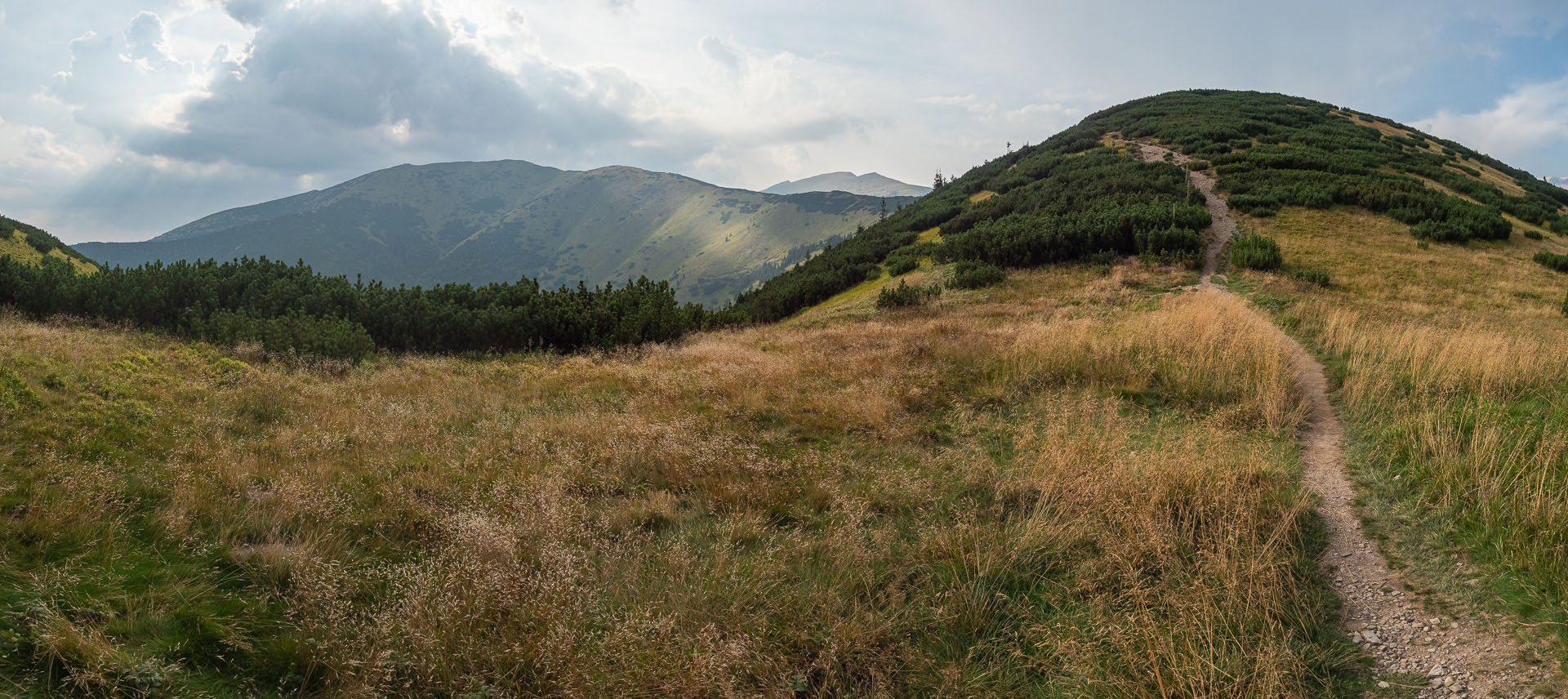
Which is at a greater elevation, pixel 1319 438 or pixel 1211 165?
pixel 1211 165

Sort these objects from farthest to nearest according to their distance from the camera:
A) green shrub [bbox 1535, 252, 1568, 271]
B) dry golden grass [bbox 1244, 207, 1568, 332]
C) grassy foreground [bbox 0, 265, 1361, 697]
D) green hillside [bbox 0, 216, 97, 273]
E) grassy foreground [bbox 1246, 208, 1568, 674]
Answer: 1. green shrub [bbox 1535, 252, 1568, 271]
2. green hillside [bbox 0, 216, 97, 273]
3. dry golden grass [bbox 1244, 207, 1568, 332]
4. grassy foreground [bbox 1246, 208, 1568, 674]
5. grassy foreground [bbox 0, 265, 1361, 697]

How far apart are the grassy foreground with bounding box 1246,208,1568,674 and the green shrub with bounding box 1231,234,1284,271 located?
7303mm

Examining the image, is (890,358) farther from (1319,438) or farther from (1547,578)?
(1547,578)

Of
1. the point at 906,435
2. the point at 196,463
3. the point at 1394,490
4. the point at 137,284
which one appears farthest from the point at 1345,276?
the point at 137,284

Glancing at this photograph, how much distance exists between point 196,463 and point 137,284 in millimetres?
14367

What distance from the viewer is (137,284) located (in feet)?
51.2

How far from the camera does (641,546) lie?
213 inches

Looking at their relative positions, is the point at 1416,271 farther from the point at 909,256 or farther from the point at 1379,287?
the point at 909,256

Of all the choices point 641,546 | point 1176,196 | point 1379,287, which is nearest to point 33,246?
point 641,546

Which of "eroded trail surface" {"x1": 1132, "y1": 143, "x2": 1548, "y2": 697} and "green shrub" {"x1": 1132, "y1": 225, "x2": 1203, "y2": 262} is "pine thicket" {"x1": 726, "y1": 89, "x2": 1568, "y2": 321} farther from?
"eroded trail surface" {"x1": 1132, "y1": 143, "x2": 1548, "y2": 697}

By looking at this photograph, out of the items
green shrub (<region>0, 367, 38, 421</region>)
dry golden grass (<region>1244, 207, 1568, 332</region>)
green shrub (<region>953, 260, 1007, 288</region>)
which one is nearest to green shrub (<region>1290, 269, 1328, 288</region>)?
dry golden grass (<region>1244, 207, 1568, 332</region>)

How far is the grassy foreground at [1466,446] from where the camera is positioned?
14.5 feet

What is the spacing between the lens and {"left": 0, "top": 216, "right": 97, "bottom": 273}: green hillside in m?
23.5

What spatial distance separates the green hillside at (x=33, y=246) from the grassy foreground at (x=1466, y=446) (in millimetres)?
34966
